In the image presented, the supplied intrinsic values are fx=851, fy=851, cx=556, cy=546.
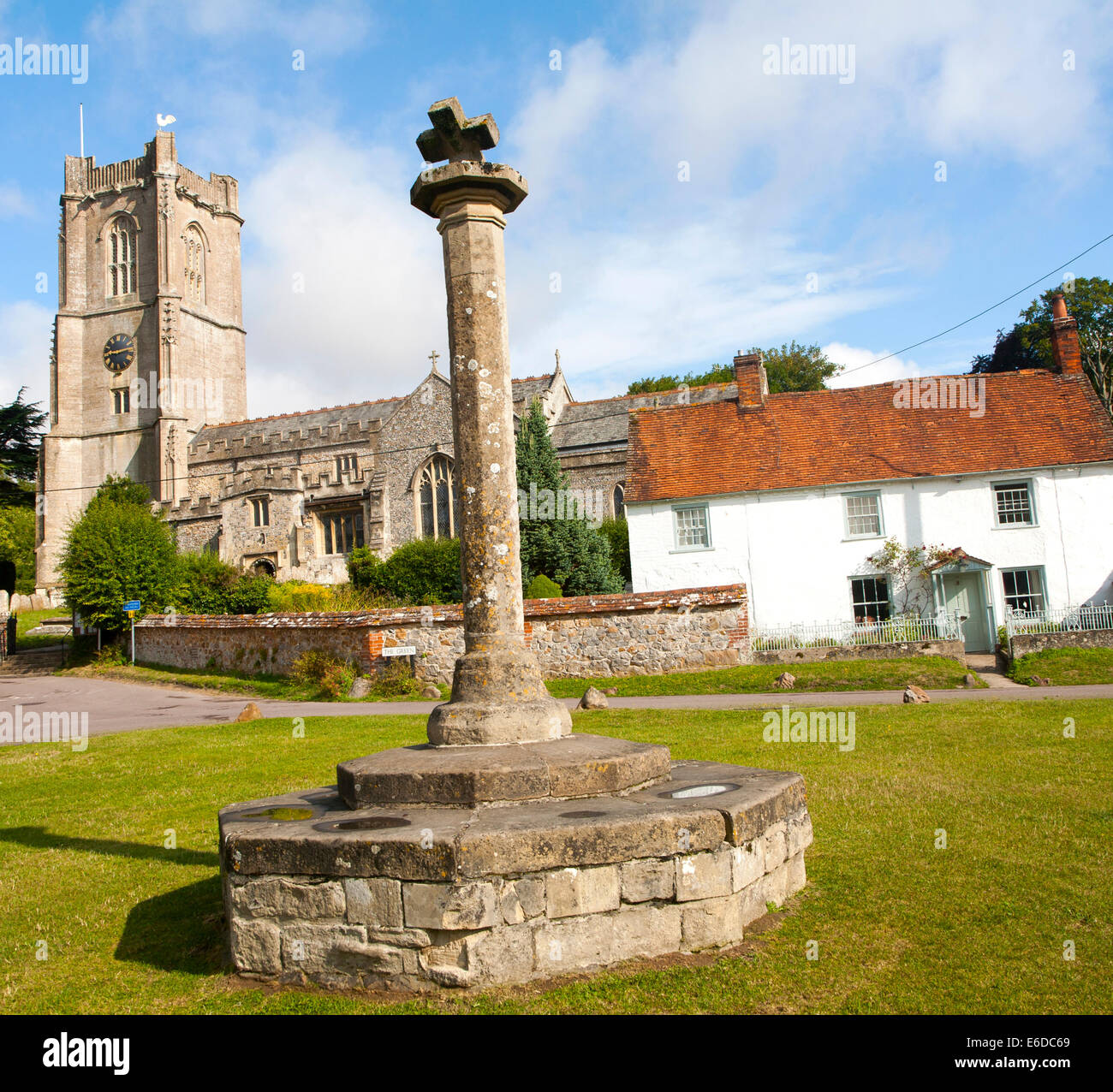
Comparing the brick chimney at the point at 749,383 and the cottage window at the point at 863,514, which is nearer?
the cottage window at the point at 863,514

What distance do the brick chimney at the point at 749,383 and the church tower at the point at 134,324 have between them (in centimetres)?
3828

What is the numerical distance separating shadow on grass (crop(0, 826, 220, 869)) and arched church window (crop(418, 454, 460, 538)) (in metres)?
30.2

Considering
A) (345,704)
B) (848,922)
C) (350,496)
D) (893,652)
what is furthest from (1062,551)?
(350,496)

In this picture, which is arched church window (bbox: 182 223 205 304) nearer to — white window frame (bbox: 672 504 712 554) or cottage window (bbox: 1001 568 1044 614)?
white window frame (bbox: 672 504 712 554)

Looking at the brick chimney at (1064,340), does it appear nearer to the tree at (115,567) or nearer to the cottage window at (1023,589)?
the cottage window at (1023,589)

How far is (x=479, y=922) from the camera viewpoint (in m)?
3.94

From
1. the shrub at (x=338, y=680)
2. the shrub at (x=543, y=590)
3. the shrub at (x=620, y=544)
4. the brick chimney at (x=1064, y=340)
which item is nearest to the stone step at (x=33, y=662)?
the shrub at (x=338, y=680)

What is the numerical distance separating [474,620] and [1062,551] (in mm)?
21891

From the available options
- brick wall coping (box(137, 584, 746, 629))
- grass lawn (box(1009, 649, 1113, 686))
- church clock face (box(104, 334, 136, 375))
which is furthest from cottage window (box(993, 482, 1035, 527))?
church clock face (box(104, 334, 136, 375))

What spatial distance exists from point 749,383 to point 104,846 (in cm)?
2308

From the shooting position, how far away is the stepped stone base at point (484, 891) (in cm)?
395

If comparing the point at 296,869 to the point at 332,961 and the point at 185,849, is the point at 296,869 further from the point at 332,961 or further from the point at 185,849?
the point at 185,849

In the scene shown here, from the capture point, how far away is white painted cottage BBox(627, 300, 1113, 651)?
74.2 ft

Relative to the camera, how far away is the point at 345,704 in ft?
55.7
